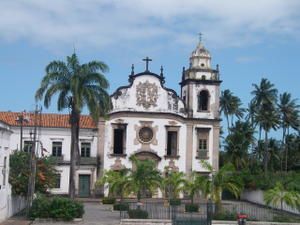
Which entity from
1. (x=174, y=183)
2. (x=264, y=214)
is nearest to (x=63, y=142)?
(x=174, y=183)

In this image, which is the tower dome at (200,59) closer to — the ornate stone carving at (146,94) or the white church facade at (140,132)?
the white church facade at (140,132)

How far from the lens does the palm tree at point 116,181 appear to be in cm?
4610

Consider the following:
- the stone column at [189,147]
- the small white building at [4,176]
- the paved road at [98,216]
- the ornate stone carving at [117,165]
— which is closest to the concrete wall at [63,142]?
the ornate stone carving at [117,165]

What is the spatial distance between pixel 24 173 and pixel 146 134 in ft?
60.2

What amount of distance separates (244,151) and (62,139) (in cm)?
2242

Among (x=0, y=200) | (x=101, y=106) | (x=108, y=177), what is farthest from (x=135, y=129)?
(x=0, y=200)

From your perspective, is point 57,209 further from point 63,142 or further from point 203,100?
point 203,100

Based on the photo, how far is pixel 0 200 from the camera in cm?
3256

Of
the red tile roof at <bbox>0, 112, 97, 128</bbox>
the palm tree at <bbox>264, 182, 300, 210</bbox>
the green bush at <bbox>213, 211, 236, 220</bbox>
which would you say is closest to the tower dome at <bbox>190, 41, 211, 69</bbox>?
the red tile roof at <bbox>0, 112, 97, 128</bbox>

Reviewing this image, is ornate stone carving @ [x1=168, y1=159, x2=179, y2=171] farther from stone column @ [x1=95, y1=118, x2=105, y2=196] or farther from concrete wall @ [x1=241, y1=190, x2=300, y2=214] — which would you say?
concrete wall @ [x1=241, y1=190, x2=300, y2=214]

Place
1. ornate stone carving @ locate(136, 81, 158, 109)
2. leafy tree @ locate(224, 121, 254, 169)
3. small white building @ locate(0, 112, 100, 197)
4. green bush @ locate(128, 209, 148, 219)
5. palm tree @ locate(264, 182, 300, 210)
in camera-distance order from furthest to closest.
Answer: leafy tree @ locate(224, 121, 254, 169) < ornate stone carving @ locate(136, 81, 158, 109) < small white building @ locate(0, 112, 100, 197) < palm tree @ locate(264, 182, 300, 210) < green bush @ locate(128, 209, 148, 219)

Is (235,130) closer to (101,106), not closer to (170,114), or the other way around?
(170,114)

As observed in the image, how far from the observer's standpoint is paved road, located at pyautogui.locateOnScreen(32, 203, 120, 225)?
33.7 m

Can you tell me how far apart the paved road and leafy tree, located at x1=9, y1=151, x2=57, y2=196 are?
3.45 meters
